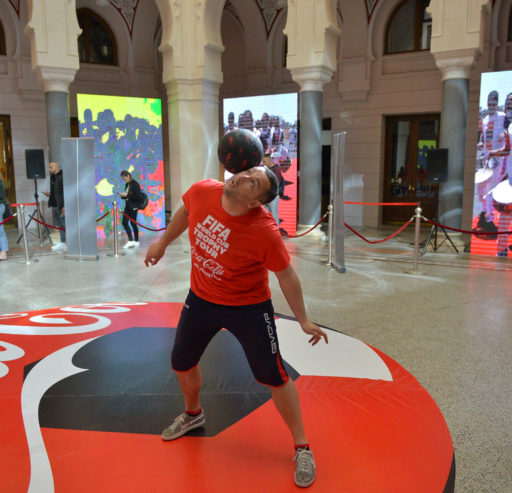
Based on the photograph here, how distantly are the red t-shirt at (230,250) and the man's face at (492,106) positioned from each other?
22.7 feet

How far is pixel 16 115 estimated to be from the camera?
1227 centimetres

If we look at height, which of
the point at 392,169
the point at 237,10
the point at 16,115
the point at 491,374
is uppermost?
the point at 237,10

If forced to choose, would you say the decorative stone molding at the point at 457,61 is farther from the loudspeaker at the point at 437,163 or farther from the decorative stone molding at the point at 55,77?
the decorative stone molding at the point at 55,77

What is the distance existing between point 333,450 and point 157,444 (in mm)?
926

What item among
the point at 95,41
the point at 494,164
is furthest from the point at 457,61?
the point at 95,41

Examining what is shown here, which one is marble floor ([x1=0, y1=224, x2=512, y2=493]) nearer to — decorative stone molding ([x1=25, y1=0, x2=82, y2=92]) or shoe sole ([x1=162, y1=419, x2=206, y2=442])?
shoe sole ([x1=162, y1=419, x2=206, y2=442])

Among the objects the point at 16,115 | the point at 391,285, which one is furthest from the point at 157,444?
the point at 16,115

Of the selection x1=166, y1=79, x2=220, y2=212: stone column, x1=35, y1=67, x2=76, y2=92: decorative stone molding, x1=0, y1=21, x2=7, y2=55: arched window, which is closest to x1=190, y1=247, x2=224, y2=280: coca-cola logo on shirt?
x1=35, y1=67, x2=76, y2=92: decorative stone molding

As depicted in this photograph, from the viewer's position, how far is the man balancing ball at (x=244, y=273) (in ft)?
7.32

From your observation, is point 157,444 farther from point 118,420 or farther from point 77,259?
point 77,259

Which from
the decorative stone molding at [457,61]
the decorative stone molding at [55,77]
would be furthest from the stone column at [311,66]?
the decorative stone molding at [55,77]

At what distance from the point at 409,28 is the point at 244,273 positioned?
11024mm

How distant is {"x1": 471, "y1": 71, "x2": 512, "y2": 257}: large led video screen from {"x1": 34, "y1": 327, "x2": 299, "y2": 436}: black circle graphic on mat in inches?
227

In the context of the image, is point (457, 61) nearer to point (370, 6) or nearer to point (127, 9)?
point (370, 6)
